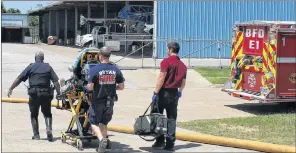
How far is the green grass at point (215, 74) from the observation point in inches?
812

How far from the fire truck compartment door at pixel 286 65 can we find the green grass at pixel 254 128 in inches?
35.6

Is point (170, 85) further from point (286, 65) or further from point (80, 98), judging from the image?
point (286, 65)

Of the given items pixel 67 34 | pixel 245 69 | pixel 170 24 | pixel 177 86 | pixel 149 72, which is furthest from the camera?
pixel 67 34

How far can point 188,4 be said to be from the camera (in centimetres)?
3053

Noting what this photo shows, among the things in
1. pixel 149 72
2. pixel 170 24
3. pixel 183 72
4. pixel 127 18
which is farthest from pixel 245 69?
pixel 127 18

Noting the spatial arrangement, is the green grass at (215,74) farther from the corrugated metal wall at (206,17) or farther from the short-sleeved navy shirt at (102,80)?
the short-sleeved navy shirt at (102,80)

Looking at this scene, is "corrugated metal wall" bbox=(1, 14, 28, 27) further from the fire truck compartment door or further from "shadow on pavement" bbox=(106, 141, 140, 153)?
"shadow on pavement" bbox=(106, 141, 140, 153)

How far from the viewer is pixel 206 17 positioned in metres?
30.9

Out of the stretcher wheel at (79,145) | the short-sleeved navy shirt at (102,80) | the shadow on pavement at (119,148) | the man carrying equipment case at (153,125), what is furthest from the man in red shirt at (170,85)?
the stretcher wheel at (79,145)

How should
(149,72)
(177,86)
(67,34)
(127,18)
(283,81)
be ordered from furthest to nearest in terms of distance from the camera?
(67,34), (127,18), (149,72), (283,81), (177,86)

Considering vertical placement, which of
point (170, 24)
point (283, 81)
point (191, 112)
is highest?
point (170, 24)

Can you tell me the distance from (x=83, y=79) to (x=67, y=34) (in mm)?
55529

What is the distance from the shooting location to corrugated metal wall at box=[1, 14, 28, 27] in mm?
62531

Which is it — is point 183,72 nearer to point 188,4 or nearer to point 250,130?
point 250,130
